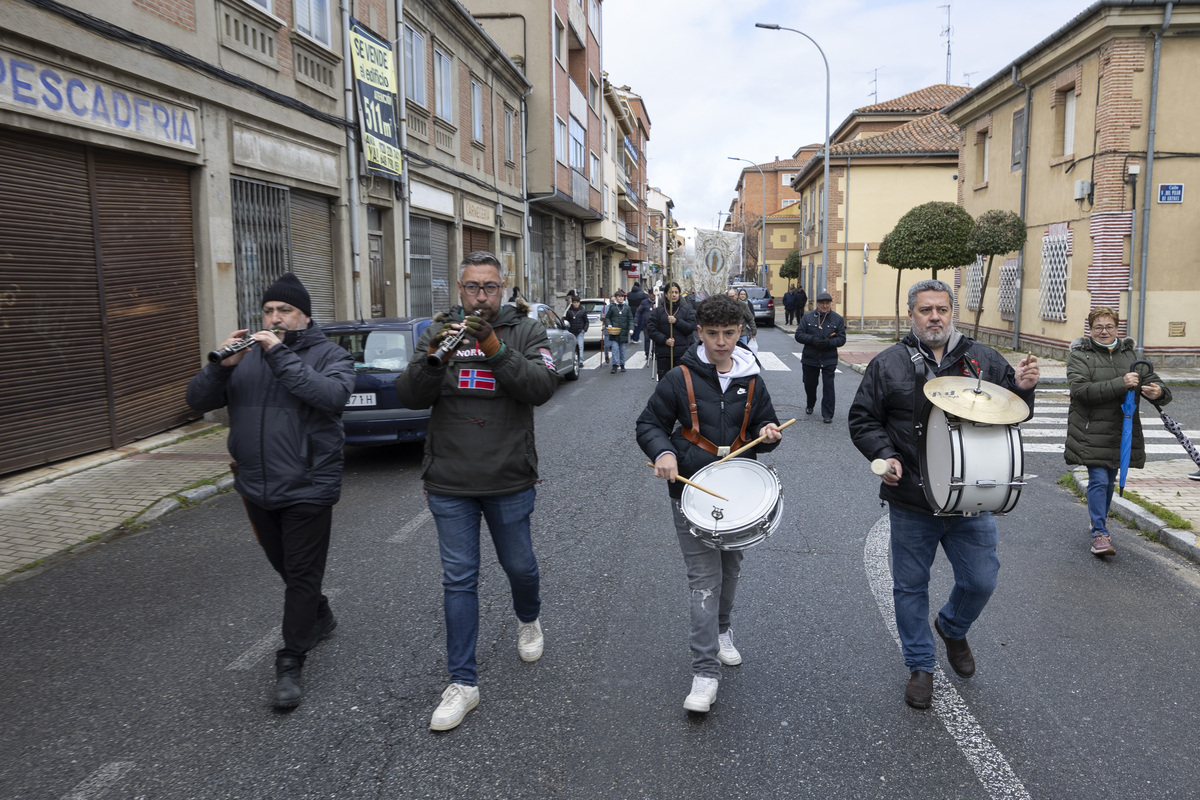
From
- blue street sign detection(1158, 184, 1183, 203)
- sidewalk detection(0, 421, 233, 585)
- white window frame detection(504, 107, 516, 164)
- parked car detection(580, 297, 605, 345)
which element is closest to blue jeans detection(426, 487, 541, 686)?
sidewalk detection(0, 421, 233, 585)

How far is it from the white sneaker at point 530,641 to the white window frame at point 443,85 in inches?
674

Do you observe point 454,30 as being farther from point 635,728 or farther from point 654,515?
point 635,728

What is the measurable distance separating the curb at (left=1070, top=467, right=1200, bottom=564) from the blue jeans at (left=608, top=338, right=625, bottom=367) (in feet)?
38.8

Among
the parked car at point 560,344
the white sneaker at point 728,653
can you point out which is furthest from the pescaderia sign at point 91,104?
the white sneaker at point 728,653

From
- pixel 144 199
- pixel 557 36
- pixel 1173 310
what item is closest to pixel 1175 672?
pixel 144 199

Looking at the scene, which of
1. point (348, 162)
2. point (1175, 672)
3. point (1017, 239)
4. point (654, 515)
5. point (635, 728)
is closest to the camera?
point (635, 728)

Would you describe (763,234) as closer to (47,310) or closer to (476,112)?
(476,112)

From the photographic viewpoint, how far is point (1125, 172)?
55.9ft

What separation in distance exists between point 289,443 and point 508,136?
76.6 feet

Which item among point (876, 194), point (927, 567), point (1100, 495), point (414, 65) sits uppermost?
point (414, 65)

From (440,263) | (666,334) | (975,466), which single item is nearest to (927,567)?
(975,466)

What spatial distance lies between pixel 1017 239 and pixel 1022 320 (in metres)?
2.18

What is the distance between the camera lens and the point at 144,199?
1010 cm

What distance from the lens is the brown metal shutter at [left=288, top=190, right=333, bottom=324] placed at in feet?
45.0
